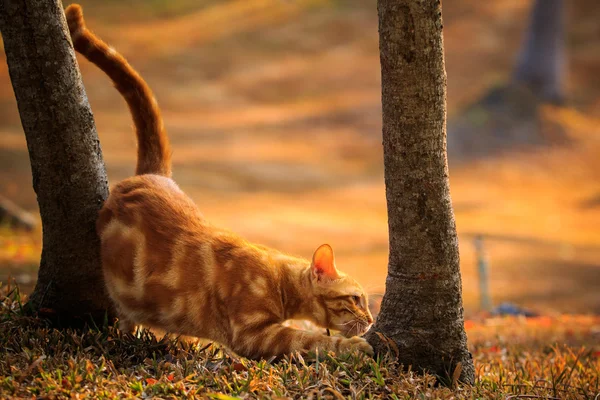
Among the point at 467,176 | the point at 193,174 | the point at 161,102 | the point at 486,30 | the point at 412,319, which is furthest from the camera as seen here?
the point at 486,30

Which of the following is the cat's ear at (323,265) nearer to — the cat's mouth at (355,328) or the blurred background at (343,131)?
the cat's mouth at (355,328)

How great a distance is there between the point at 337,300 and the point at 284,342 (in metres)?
0.44

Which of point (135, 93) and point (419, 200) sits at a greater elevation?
point (135, 93)

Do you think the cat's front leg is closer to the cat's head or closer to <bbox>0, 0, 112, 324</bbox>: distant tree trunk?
the cat's head

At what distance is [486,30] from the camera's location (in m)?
23.6

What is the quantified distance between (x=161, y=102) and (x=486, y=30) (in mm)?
11652

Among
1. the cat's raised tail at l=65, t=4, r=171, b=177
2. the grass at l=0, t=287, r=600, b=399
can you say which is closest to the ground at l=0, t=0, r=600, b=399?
the grass at l=0, t=287, r=600, b=399

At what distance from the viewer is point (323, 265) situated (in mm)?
3830

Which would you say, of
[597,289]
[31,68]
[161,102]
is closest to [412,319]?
[31,68]

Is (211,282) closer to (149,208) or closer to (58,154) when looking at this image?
(149,208)

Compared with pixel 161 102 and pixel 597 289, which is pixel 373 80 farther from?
pixel 597 289

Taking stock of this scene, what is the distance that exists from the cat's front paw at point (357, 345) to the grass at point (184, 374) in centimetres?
9

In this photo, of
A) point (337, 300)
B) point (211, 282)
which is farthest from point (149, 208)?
point (337, 300)

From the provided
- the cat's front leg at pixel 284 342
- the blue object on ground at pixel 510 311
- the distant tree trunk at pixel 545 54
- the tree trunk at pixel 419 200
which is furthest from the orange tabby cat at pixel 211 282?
the distant tree trunk at pixel 545 54
